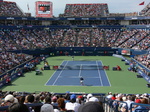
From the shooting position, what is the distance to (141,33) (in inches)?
2232

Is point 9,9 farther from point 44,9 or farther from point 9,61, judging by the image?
point 9,61

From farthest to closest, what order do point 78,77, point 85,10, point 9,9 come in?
point 85,10 < point 9,9 < point 78,77

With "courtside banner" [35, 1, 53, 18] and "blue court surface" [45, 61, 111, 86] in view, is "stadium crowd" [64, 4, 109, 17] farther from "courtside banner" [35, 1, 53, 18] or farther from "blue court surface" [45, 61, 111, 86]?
"blue court surface" [45, 61, 111, 86]

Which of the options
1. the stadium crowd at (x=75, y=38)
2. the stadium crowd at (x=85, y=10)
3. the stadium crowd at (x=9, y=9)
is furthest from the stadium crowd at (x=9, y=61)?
the stadium crowd at (x=85, y=10)

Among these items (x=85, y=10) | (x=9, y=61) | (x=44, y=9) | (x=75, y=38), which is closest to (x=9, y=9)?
(x=44, y=9)

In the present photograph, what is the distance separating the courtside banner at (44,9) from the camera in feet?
217

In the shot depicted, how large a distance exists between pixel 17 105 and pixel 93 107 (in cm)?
120

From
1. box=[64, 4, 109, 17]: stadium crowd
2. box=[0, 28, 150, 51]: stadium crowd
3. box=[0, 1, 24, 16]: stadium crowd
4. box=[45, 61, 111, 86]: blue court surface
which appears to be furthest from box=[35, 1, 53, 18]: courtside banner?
box=[45, 61, 111, 86]: blue court surface

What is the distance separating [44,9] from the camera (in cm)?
6606

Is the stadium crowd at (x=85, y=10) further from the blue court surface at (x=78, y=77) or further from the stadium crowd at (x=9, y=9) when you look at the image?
the blue court surface at (x=78, y=77)

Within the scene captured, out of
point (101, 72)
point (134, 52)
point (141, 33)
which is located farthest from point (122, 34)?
point (101, 72)

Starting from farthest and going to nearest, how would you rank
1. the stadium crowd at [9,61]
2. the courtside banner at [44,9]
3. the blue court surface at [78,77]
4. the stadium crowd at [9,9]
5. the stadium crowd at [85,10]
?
the stadium crowd at [85,10] → the courtside banner at [44,9] → the stadium crowd at [9,9] → the stadium crowd at [9,61] → the blue court surface at [78,77]

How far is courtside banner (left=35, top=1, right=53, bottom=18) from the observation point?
6606 cm

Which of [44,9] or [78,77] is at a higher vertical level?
[44,9]
